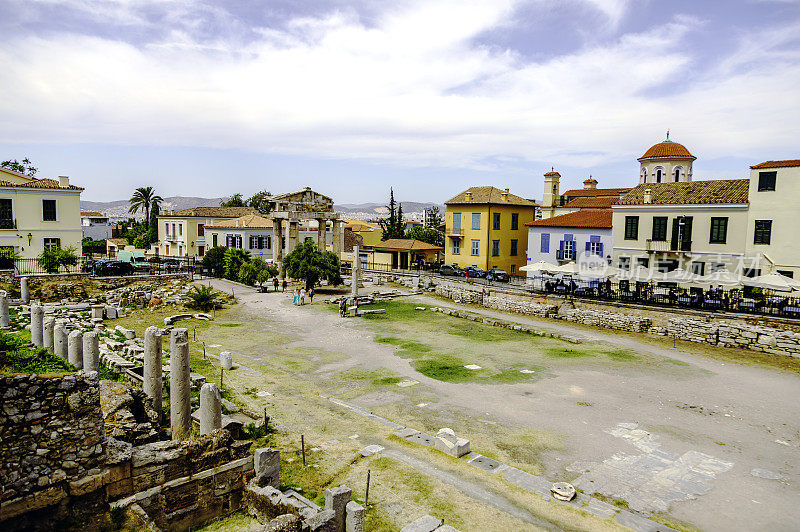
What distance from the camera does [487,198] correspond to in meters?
53.2

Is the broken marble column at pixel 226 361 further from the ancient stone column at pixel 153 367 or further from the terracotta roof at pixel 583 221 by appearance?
the terracotta roof at pixel 583 221

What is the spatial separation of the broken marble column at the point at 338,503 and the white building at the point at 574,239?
35.8 metres

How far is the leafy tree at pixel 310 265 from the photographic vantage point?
3953cm

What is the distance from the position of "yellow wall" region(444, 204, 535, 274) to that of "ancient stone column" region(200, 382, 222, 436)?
1692 inches

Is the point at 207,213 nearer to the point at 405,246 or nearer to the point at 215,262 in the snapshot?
the point at 215,262

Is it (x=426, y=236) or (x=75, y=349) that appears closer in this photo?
(x=75, y=349)

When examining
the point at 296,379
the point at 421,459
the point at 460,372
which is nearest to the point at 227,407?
the point at 296,379

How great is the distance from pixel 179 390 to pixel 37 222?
107ft

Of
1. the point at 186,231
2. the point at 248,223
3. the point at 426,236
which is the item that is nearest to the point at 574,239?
the point at 426,236

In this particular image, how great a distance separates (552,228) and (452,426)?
34686 mm

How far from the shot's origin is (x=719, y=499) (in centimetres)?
1148

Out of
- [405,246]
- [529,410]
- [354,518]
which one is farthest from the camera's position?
[405,246]

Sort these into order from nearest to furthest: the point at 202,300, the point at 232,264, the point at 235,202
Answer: the point at 202,300 < the point at 232,264 < the point at 235,202

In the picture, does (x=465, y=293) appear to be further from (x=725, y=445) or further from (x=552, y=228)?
(x=725, y=445)
